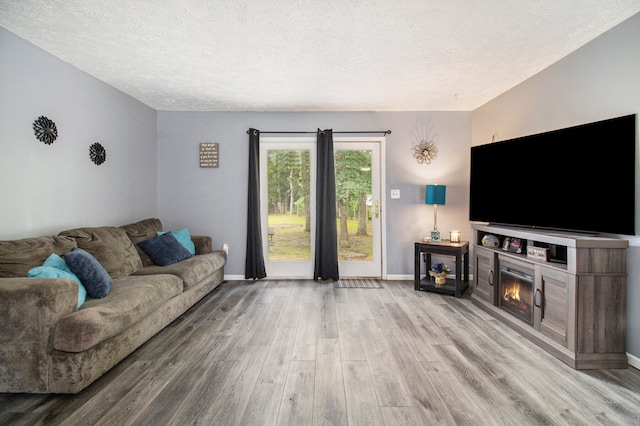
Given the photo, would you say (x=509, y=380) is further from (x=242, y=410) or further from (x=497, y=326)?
(x=242, y=410)

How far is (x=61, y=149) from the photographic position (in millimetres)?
2854

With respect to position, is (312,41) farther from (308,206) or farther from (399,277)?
(399,277)

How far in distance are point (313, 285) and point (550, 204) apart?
9.52 feet

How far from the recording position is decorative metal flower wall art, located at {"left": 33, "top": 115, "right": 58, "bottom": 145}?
2600 mm

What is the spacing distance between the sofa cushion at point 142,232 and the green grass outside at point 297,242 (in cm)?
157

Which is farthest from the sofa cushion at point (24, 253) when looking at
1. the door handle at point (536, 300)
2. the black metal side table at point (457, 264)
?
the door handle at point (536, 300)

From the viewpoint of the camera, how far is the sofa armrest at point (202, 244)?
406cm

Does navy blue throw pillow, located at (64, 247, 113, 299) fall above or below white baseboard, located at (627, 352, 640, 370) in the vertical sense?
above

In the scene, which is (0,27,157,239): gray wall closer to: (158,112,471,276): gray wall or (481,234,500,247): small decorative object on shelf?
(158,112,471,276): gray wall

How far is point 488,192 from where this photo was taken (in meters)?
3.50

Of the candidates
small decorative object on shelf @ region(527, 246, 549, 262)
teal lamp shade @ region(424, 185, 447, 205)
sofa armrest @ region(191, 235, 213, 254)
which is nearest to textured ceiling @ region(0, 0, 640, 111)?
teal lamp shade @ region(424, 185, 447, 205)

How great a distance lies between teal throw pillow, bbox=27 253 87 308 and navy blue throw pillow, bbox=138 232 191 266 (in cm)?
110

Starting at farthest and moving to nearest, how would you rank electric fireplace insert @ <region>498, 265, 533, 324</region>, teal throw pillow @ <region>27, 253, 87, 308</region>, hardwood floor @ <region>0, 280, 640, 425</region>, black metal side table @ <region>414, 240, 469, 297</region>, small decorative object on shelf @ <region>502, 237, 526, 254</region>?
black metal side table @ <region>414, 240, 469, 297</region>, small decorative object on shelf @ <region>502, 237, 526, 254</region>, electric fireplace insert @ <region>498, 265, 533, 324</region>, teal throw pillow @ <region>27, 253, 87, 308</region>, hardwood floor @ <region>0, 280, 640, 425</region>

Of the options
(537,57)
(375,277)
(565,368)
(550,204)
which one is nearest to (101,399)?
(565,368)
